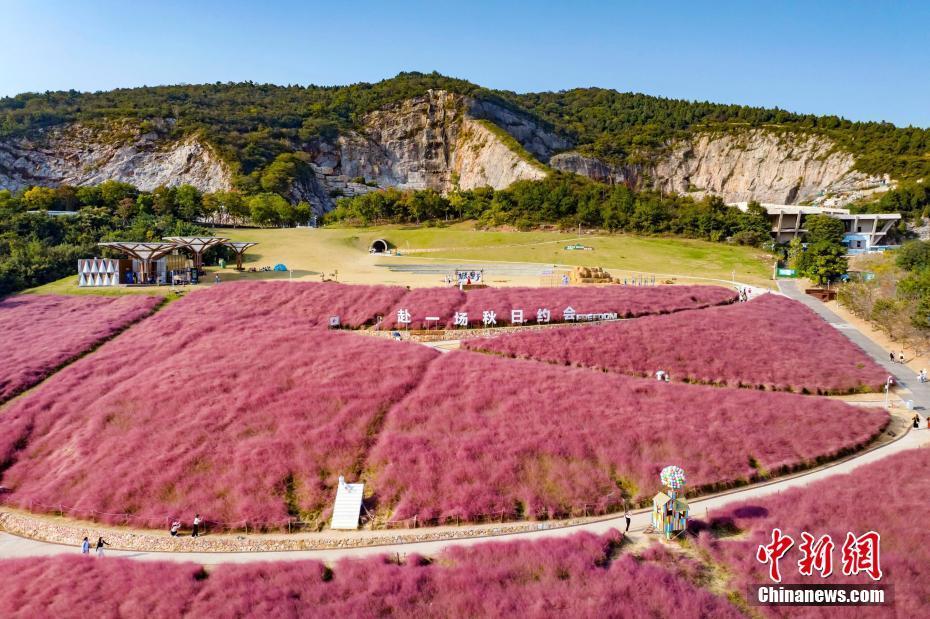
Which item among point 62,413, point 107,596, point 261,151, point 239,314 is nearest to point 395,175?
point 261,151

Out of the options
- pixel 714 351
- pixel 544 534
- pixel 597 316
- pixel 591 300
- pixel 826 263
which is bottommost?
pixel 544 534

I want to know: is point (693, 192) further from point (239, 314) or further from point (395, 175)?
point (239, 314)

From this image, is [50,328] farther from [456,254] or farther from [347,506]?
[456,254]

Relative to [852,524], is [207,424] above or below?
below

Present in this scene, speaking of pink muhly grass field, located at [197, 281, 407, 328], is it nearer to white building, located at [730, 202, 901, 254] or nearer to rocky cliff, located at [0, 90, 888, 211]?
white building, located at [730, 202, 901, 254]

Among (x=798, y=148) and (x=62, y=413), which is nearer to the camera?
(x=62, y=413)

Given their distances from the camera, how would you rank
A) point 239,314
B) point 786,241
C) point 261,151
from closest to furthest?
point 239,314
point 786,241
point 261,151

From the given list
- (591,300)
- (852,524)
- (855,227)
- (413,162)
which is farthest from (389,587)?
(413,162)
